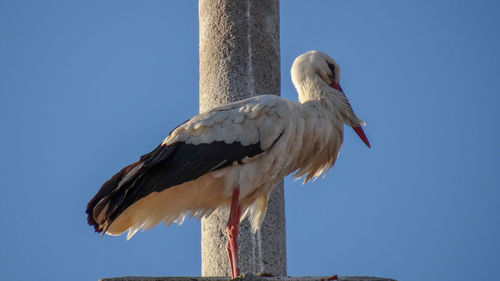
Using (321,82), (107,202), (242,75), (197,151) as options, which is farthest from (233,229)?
(242,75)

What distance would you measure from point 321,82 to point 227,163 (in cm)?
110

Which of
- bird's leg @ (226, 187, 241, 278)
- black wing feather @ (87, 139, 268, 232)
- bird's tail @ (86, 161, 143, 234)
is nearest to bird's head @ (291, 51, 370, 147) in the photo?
black wing feather @ (87, 139, 268, 232)

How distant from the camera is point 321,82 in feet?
21.7

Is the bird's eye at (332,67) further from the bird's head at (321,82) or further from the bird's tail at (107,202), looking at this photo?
the bird's tail at (107,202)

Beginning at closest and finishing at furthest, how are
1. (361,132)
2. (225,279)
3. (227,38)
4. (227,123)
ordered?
1. (225,279)
2. (227,123)
3. (361,132)
4. (227,38)

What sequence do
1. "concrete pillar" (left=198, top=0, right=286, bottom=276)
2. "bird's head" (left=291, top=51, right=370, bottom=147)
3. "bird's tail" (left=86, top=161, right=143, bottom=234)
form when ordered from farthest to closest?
"concrete pillar" (left=198, top=0, right=286, bottom=276) → "bird's head" (left=291, top=51, right=370, bottom=147) → "bird's tail" (left=86, top=161, right=143, bottom=234)

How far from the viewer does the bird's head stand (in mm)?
6566

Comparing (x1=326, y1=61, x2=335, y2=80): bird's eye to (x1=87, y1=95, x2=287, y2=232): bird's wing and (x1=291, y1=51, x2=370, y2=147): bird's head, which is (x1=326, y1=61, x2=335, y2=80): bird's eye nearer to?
(x1=291, y1=51, x2=370, y2=147): bird's head

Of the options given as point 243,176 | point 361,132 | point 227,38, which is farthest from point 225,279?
point 227,38

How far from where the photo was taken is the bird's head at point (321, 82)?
657 cm

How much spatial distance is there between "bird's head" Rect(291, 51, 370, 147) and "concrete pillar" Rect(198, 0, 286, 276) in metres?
0.56

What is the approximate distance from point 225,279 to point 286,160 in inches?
53.4

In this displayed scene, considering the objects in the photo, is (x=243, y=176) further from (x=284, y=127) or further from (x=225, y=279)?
(x=225, y=279)

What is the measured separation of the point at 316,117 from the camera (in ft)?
21.0
